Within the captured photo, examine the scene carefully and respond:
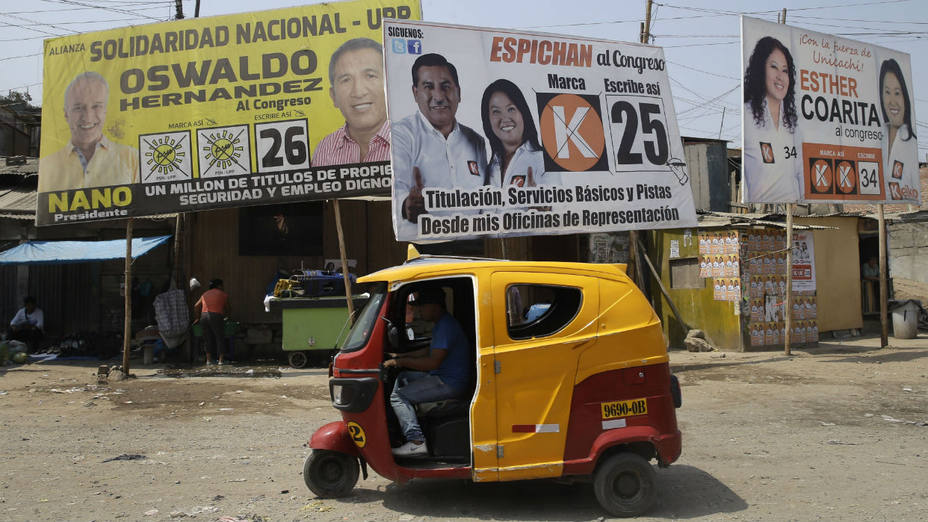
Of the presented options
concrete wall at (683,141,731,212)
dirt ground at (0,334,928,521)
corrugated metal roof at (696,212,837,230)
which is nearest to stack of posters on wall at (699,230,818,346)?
corrugated metal roof at (696,212,837,230)

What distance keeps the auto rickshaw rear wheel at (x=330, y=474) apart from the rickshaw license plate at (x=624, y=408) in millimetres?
1978

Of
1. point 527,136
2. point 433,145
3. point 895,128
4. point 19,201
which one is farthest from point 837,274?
point 19,201

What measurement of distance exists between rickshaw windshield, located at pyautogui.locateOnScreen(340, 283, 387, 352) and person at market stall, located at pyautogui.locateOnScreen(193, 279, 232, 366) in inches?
349

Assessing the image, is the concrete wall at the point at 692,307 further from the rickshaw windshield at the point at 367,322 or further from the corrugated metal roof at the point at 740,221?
the rickshaw windshield at the point at 367,322

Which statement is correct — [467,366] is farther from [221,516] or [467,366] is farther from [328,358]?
[328,358]

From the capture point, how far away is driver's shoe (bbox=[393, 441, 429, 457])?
542cm

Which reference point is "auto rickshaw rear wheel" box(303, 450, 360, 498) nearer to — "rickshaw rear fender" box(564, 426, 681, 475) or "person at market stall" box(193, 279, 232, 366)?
"rickshaw rear fender" box(564, 426, 681, 475)

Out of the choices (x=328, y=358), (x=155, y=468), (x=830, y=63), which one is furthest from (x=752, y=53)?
(x=155, y=468)

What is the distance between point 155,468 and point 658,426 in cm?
447

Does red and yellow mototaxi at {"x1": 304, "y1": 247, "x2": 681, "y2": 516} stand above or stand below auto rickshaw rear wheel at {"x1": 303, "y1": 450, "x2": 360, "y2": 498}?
above

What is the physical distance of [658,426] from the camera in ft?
17.6

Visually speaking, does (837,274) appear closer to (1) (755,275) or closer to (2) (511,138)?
(1) (755,275)

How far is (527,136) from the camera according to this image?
12.1 metres

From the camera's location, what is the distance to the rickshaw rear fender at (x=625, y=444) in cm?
524
